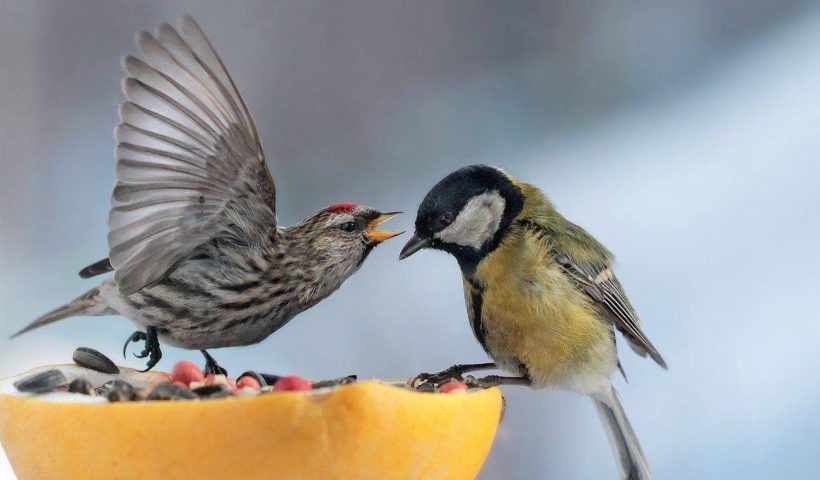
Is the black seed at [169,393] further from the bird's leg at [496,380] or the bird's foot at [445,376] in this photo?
the bird's leg at [496,380]

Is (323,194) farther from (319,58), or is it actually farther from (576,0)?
(576,0)

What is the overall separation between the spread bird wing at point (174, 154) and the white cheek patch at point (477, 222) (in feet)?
1.02

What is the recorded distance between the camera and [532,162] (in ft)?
7.68

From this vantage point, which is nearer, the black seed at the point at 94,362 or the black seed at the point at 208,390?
the black seed at the point at 208,390

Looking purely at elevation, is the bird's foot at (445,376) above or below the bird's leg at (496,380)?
above

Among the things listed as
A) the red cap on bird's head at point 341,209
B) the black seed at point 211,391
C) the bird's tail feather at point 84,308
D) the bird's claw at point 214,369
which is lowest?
the bird's claw at point 214,369

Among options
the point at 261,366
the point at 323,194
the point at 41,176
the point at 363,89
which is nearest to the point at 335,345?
the point at 261,366

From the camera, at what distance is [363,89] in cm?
223

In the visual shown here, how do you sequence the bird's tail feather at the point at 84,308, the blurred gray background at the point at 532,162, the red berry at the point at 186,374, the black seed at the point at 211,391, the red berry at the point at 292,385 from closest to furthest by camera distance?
1. the black seed at the point at 211,391
2. the red berry at the point at 292,385
3. the red berry at the point at 186,374
4. the bird's tail feather at the point at 84,308
5. the blurred gray background at the point at 532,162

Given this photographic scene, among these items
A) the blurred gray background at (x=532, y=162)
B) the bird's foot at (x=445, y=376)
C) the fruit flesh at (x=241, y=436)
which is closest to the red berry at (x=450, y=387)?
the bird's foot at (x=445, y=376)

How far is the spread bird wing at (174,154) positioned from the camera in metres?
1.19

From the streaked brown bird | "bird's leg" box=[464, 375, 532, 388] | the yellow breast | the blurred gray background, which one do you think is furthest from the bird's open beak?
the blurred gray background

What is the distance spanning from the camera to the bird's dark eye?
1.40m

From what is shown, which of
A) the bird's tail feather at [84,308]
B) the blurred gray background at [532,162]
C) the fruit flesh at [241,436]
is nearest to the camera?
the fruit flesh at [241,436]
